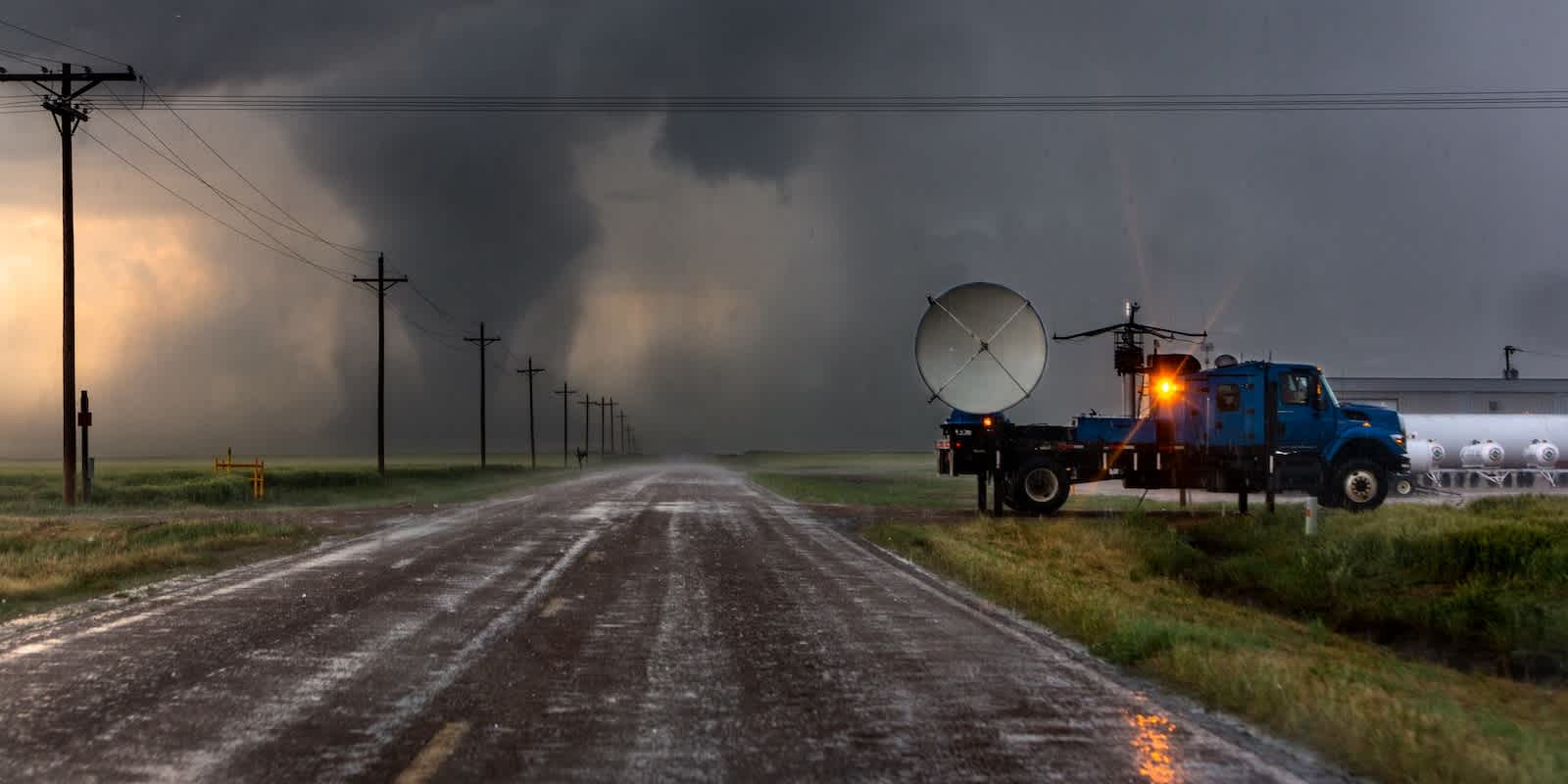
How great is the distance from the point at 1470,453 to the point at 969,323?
30.0 metres

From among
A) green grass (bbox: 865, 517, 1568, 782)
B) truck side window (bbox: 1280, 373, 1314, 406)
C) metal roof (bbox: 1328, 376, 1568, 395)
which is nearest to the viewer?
green grass (bbox: 865, 517, 1568, 782)

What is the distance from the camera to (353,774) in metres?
5.64

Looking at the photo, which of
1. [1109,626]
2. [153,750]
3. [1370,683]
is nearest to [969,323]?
[1109,626]

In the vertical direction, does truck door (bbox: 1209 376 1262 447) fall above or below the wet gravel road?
above

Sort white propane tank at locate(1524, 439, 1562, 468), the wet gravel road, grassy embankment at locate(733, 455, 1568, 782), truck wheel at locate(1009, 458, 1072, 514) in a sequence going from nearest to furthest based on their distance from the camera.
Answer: the wet gravel road < grassy embankment at locate(733, 455, 1568, 782) < truck wheel at locate(1009, 458, 1072, 514) < white propane tank at locate(1524, 439, 1562, 468)

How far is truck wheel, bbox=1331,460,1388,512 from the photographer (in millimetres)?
26219

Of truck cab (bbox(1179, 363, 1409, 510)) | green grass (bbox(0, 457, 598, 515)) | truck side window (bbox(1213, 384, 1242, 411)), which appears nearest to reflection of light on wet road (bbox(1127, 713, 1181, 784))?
truck cab (bbox(1179, 363, 1409, 510))

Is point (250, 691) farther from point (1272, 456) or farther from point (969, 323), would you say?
point (1272, 456)

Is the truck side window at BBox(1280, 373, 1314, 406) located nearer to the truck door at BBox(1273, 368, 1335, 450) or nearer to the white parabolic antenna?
the truck door at BBox(1273, 368, 1335, 450)

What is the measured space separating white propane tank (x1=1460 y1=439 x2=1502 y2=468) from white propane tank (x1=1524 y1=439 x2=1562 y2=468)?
176cm

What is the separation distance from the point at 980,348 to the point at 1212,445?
6.25m

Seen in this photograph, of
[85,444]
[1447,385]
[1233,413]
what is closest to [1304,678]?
[1233,413]

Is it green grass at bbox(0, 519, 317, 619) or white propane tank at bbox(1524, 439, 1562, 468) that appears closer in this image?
green grass at bbox(0, 519, 317, 619)

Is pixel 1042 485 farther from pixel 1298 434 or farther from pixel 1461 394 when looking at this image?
pixel 1461 394
